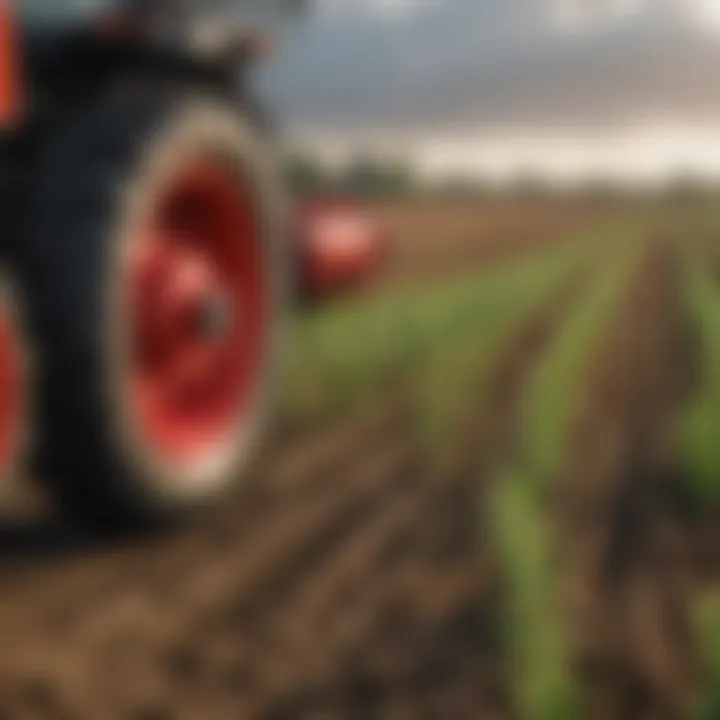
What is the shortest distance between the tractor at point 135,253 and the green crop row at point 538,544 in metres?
0.63

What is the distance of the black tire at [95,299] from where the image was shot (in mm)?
2959

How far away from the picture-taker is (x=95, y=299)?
2965 millimetres

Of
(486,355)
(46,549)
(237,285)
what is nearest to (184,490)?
(46,549)

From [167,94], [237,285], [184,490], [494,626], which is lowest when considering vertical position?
[494,626]

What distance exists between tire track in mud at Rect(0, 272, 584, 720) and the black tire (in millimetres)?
131

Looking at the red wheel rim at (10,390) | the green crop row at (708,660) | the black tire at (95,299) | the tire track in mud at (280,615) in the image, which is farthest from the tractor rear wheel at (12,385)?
the green crop row at (708,660)

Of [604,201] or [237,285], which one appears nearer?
[237,285]

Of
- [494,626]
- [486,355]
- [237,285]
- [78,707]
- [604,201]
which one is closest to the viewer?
[78,707]

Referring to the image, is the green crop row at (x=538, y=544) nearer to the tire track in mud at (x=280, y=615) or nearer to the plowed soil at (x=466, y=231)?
the tire track in mud at (x=280, y=615)

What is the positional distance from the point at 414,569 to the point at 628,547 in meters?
0.46

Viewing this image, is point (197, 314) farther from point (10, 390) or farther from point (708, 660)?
point (708, 660)

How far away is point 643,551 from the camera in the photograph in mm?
3234

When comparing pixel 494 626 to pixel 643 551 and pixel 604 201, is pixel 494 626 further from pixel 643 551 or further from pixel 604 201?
pixel 604 201

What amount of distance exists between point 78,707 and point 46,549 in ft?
2.80
